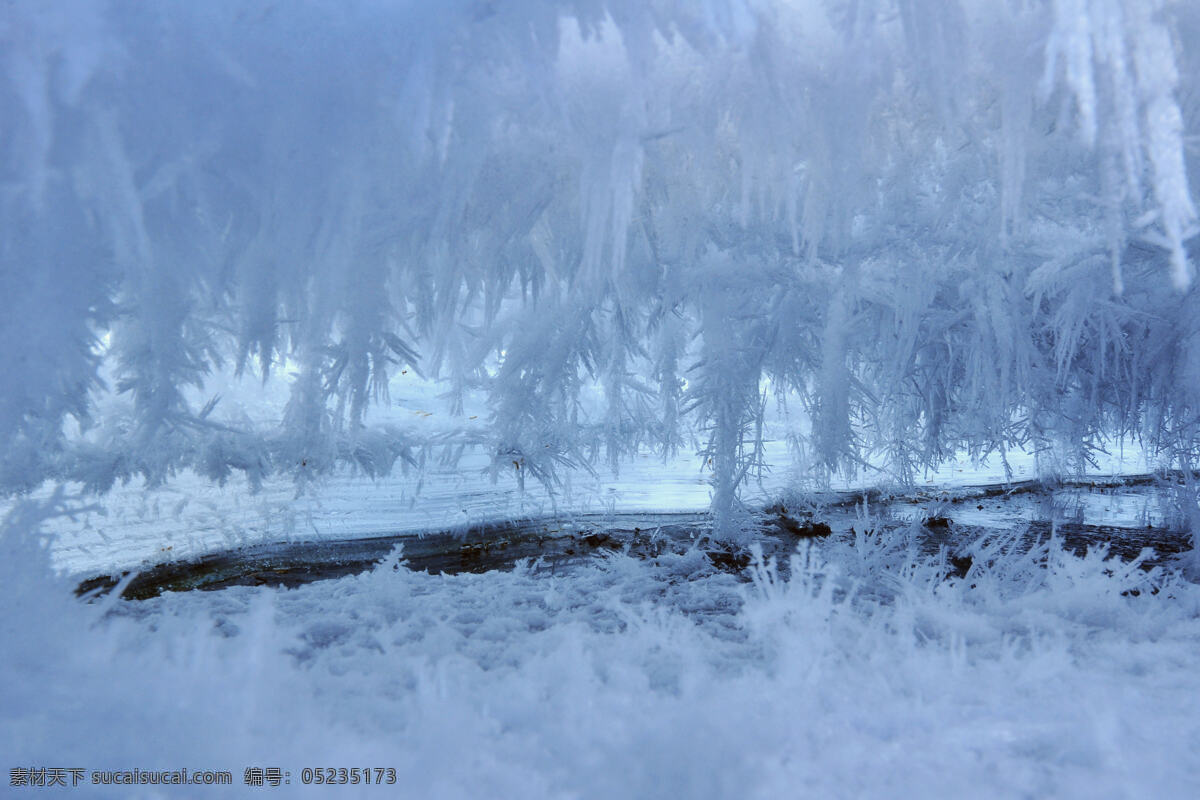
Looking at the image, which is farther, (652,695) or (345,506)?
(345,506)

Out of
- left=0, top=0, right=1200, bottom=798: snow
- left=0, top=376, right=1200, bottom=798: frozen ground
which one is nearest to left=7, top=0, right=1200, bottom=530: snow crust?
left=0, top=0, right=1200, bottom=798: snow

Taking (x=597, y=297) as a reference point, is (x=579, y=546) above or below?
below

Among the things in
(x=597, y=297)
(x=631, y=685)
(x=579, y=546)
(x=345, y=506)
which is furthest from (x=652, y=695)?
(x=345, y=506)

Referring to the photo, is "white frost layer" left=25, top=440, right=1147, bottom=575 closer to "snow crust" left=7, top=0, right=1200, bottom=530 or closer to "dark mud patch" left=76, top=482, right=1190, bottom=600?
"dark mud patch" left=76, top=482, right=1190, bottom=600

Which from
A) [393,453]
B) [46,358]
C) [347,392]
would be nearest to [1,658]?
[46,358]

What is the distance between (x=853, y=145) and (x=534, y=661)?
7.29 feet

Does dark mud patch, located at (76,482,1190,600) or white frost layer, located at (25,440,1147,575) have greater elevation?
white frost layer, located at (25,440,1147,575)

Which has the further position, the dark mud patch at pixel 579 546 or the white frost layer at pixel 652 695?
the dark mud patch at pixel 579 546

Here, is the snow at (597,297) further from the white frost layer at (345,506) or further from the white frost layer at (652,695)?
the white frost layer at (345,506)

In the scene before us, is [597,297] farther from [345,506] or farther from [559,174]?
[345,506]

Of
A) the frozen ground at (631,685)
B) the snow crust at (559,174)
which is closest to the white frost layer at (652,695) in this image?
the frozen ground at (631,685)

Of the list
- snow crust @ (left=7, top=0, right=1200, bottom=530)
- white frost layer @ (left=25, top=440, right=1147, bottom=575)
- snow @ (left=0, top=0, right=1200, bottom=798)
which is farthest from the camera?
white frost layer @ (left=25, top=440, right=1147, bottom=575)

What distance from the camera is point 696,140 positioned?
109 inches

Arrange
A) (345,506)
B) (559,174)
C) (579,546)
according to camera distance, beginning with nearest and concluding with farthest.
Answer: (559,174) → (579,546) → (345,506)
